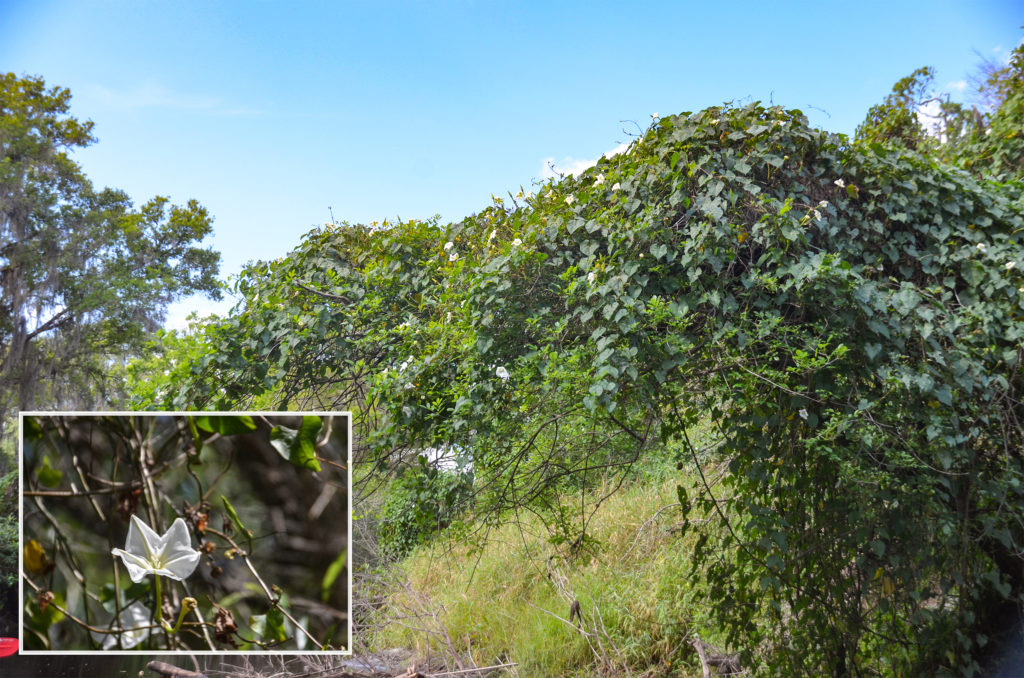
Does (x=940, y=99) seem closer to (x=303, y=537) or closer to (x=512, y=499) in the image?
(x=512, y=499)

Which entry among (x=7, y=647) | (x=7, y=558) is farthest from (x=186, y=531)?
(x=7, y=558)

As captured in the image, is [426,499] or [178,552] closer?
[178,552]

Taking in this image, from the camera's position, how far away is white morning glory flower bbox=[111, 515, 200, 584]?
1.58 meters

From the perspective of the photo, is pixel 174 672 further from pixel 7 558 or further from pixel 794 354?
pixel 7 558

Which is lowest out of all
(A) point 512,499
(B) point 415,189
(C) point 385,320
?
(A) point 512,499

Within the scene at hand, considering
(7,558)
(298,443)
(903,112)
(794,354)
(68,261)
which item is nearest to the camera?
(298,443)

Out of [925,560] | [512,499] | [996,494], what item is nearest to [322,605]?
[512,499]

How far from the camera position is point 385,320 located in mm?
3020

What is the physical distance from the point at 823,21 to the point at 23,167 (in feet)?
29.5

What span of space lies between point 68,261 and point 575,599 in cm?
785

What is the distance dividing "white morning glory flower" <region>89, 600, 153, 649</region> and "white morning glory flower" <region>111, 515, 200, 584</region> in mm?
114

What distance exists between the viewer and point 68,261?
8.55 m

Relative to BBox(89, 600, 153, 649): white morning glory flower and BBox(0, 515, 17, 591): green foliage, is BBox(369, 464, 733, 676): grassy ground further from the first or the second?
BBox(0, 515, 17, 591): green foliage

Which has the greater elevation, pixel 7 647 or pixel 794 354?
pixel 794 354
